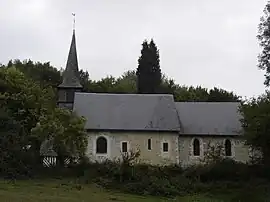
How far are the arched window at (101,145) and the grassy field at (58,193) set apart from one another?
8983 mm

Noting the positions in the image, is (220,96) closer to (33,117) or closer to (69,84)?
(69,84)

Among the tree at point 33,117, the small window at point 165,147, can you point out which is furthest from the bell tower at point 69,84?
the small window at point 165,147

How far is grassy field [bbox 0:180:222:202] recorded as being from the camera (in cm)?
2522

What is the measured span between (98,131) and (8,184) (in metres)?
13.7

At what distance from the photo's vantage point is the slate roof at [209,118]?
46.0 m

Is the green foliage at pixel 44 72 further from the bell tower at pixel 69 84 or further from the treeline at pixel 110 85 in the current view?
the bell tower at pixel 69 84

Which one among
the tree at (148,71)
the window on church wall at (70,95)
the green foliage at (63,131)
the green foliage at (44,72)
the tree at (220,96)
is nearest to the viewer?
the green foliage at (63,131)

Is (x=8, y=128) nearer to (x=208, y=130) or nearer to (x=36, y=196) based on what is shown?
(x=36, y=196)

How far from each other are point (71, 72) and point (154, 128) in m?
10.8

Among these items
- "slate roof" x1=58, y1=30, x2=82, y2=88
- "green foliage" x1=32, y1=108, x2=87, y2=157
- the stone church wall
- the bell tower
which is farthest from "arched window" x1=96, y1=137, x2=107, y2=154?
"slate roof" x1=58, y1=30, x2=82, y2=88

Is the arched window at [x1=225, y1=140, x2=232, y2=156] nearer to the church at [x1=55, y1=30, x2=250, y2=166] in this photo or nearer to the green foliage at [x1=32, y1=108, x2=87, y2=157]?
the church at [x1=55, y1=30, x2=250, y2=166]

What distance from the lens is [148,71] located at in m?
67.4

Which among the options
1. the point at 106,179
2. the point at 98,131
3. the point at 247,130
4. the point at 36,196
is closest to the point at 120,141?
the point at 98,131

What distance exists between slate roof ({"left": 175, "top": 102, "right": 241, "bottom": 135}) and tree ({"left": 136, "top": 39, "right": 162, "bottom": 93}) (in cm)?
1732
